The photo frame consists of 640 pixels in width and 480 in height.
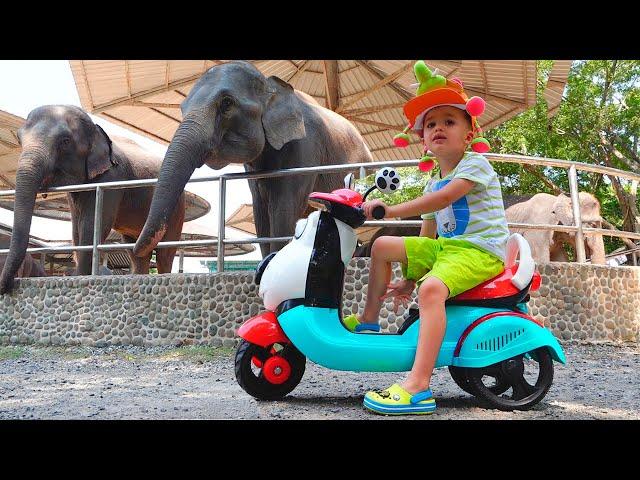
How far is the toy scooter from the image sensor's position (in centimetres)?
251

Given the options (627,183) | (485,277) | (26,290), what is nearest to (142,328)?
(26,290)

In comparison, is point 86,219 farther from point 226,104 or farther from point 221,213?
point 226,104

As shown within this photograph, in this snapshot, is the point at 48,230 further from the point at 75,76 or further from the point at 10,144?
the point at 75,76

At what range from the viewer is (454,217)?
2607 mm

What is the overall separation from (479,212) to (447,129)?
40 centimetres

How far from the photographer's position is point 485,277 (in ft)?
8.29

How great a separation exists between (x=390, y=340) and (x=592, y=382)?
1560 millimetres

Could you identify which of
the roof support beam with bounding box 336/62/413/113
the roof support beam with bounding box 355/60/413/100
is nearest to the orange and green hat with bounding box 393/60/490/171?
the roof support beam with bounding box 336/62/413/113

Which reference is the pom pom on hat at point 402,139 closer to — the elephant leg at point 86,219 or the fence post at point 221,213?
the fence post at point 221,213

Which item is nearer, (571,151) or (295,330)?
(295,330)

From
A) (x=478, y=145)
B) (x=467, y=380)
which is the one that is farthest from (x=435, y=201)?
(x=467, y=380)

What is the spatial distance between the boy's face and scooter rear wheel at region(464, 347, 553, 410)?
0.98 meters

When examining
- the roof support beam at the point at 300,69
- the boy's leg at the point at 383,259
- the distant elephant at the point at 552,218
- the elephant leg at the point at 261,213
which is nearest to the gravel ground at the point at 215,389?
the boy's leg at the point at 383,259

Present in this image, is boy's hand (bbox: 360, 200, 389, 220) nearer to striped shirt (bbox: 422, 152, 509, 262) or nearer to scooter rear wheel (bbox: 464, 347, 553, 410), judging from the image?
striped shirt (bbox: 422, 152, 509, 262)
